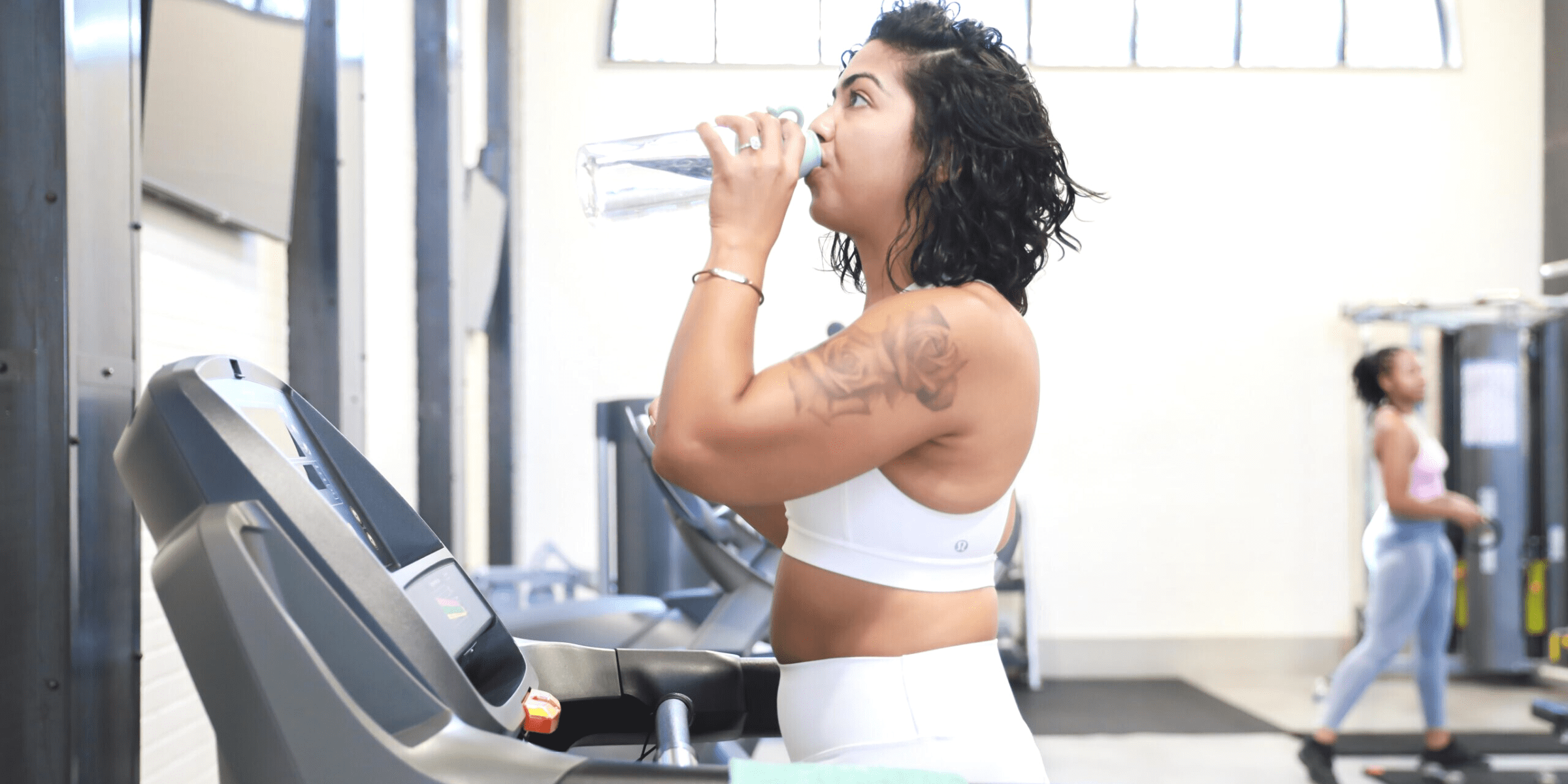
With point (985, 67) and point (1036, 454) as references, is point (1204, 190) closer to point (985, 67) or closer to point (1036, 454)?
point (1036, 454)

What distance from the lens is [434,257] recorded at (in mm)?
3783

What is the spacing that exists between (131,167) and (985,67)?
1.16m

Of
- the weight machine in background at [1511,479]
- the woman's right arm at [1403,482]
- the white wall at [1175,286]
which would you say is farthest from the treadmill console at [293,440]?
the weight machine in background at [1511,479]

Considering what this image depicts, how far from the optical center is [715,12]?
239 inches

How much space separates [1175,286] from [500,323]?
12.5 ft

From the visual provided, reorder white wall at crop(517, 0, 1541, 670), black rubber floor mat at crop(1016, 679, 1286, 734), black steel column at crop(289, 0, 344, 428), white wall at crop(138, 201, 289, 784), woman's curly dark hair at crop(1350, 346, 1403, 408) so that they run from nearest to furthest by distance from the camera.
A: white wall at crop(138, 201, 289, 784) → black steel column at crop(289, 0, 344, 428) → woman's curly dark hair at crop(1350, 346, 1403, 408) → black rubber floor mat at crop(1016, 679, 1286, 734) → white wall at crop(517, 0, 1541, 670)

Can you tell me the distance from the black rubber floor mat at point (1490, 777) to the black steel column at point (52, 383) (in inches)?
160

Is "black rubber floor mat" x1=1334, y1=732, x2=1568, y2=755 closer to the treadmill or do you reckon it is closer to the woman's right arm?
the woman's right arm

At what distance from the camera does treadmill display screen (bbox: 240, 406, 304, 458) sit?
861 millimetres

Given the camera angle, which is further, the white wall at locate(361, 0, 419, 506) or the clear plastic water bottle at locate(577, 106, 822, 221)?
the white wall at locate(361, 0, 419, 506)

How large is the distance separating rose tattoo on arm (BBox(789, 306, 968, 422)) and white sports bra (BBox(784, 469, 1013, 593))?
0.34ft

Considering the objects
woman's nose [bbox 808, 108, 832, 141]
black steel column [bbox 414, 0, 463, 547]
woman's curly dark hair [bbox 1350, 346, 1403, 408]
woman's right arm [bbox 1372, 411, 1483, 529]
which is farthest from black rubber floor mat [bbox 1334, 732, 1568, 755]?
woman's nose [bbox 808, 108, 832, 141]

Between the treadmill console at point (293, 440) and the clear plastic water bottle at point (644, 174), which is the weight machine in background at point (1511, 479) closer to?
the clear plastic water bottle at point (644, 174)

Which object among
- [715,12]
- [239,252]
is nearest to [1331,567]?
[715,12]
